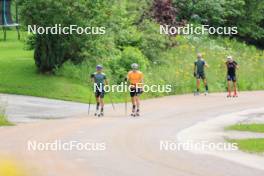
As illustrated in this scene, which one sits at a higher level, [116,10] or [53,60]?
[116,10]

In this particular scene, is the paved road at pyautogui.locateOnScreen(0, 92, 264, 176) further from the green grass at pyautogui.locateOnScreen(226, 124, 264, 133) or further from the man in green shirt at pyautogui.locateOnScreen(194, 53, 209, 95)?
the man in green shirt at pyautogui.locateOnScreen(194, 53, 209, 95)

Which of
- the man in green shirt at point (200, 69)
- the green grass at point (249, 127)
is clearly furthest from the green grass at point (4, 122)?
the man in green shirt at point (200, 69)

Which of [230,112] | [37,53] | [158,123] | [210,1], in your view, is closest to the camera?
[158,123]

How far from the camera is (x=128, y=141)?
52.3ft

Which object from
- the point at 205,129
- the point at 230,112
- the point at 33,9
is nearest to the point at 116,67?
the point at 33,9

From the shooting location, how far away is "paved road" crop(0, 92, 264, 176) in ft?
37.5

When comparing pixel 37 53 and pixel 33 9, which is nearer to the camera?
pixel 33 9

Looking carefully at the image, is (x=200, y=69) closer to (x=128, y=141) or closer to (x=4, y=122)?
(x=4, y=122)

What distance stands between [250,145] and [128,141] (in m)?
3.13

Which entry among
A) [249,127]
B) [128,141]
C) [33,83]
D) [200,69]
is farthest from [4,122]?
[200,69]

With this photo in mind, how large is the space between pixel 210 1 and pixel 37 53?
18.0 metres

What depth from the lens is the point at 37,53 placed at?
3050 cm

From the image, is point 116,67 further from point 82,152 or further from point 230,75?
point 82,152

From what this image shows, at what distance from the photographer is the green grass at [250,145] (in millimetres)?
14047
